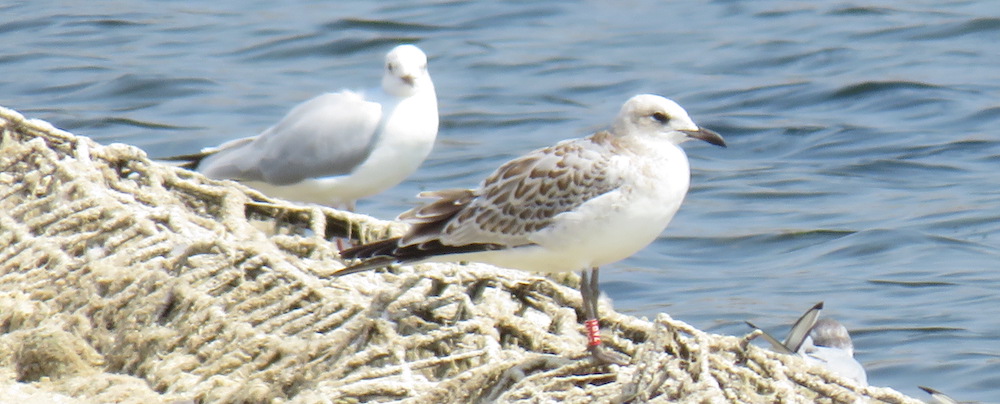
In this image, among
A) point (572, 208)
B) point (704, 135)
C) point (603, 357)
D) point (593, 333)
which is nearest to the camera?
point (603, 357)

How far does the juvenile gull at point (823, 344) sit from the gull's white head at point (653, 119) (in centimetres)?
93

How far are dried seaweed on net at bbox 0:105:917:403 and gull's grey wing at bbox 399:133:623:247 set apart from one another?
A: 0.40ft

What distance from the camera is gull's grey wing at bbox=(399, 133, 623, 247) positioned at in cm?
443

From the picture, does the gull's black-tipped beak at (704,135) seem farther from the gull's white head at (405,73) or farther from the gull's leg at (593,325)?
the gull's white head at (405,73)

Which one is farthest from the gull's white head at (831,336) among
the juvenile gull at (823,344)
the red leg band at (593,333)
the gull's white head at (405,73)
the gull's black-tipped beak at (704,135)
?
the red leg band at (593,333)

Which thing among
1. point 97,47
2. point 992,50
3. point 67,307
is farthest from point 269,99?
point 67,307

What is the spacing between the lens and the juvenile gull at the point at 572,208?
432 cm

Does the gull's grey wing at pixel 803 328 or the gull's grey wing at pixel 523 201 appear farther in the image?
the gull's grey wing at pixel 803 328

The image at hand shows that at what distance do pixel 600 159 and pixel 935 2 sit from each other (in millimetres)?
9827

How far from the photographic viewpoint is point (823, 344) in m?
6.09

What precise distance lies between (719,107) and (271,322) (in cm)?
743

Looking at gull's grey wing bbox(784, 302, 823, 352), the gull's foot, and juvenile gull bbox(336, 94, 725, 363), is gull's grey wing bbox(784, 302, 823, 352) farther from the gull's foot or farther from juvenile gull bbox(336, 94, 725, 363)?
the gull's foot

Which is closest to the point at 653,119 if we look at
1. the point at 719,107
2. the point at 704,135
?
the point at 704,135

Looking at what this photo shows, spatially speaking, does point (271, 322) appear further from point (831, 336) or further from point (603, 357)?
point (831, 336)
